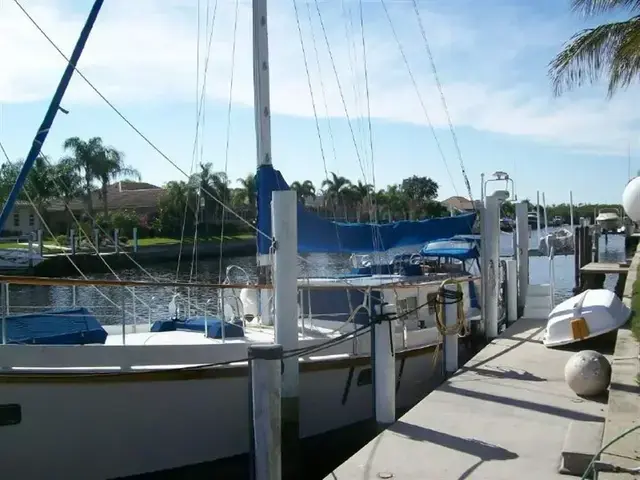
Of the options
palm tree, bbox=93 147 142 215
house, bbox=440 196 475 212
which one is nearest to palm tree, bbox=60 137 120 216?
palm tree, bbox=93 147 142 215

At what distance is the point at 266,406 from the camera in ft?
19.8

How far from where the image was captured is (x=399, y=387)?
34.3ft

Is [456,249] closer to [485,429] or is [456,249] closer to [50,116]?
[485,429]

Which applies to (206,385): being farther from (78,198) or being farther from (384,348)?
(78,198)

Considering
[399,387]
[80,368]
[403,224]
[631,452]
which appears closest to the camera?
[631,452]

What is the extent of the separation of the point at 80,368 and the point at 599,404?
233 inches

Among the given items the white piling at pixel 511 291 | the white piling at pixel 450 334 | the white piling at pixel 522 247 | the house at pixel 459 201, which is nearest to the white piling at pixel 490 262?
the white piling at pixel 511 291

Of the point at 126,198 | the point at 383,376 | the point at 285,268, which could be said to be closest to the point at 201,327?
the point at 285,268

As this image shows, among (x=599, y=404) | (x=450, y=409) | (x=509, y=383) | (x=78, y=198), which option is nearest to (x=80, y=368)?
(x=450, y=409)

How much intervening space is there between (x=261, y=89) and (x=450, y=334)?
463 centimetres

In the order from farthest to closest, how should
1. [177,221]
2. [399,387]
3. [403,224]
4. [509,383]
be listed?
[177,221] → [403,224] → [399,387] → [509,383]

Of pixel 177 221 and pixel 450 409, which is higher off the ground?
pixel 177 221

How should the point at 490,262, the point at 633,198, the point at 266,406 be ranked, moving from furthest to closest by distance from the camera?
1. the point at 633,198
2. the point at 490,262
3. the point at 266,406

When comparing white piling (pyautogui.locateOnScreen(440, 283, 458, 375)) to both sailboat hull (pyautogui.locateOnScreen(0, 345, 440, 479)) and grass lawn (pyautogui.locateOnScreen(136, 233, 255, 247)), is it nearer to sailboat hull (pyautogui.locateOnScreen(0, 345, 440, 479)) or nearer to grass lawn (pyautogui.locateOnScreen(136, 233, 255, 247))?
sailboat hull (pyautogui.locateOnScreen(0, 345, 440, 479))
